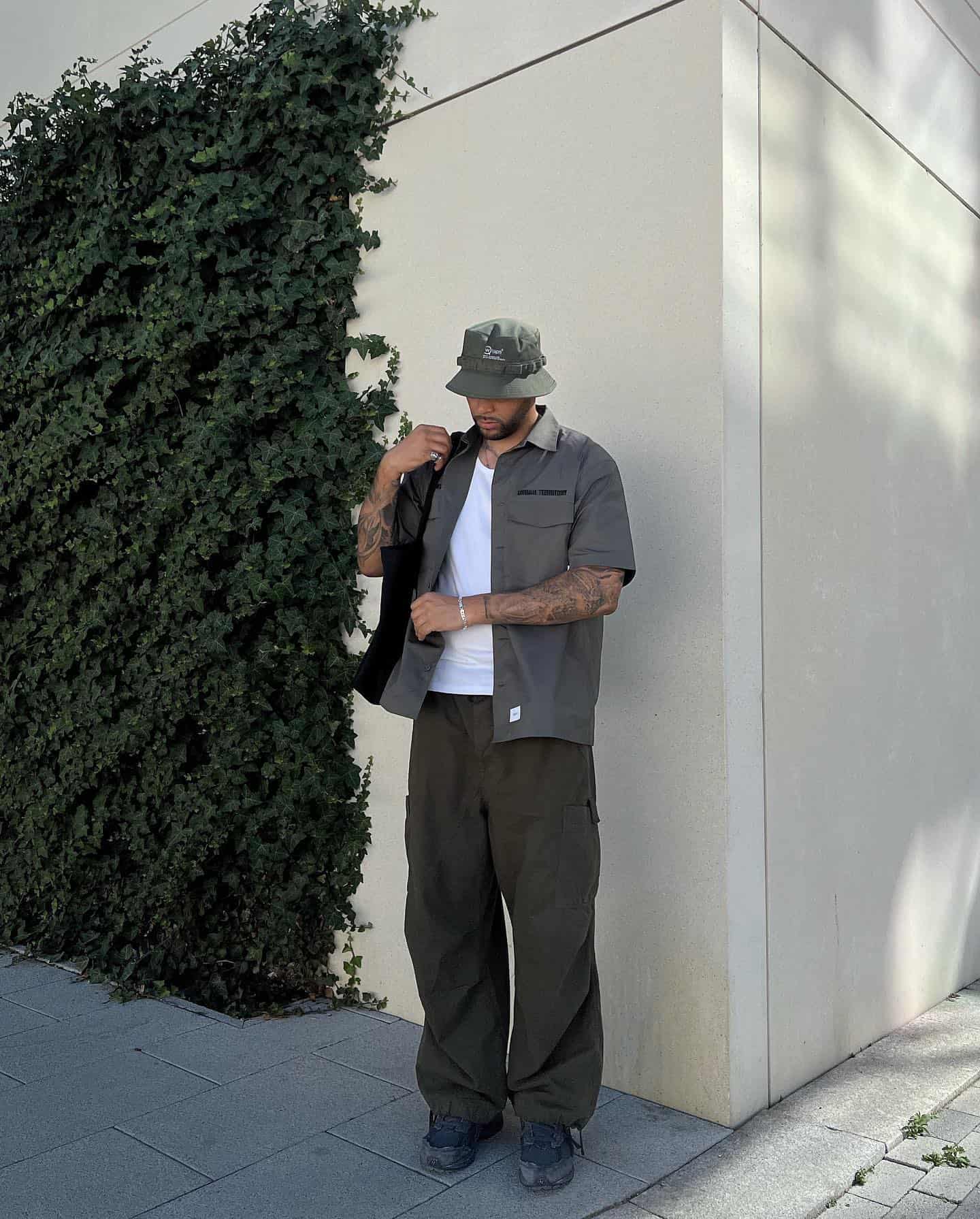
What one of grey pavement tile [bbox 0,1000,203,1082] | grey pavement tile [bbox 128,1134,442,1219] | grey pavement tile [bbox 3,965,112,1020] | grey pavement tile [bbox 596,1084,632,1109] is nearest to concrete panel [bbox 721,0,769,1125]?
grey pavement tile [bbox 596,1084,632,1109]

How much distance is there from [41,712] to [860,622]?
3123 millimetres

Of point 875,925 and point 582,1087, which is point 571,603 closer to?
point 582,1087

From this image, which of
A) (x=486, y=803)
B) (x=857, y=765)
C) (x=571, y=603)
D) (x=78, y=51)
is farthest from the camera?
(x=78, y=51)

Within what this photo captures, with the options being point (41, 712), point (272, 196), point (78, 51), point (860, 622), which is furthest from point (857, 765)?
point (78, 51)

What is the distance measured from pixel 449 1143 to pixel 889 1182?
3.58 ft

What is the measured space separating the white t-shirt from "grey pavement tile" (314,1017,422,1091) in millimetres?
1278

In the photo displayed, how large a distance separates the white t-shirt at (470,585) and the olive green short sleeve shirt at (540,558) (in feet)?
0.08

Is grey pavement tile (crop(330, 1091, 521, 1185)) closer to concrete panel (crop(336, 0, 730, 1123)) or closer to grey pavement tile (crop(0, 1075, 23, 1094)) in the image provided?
concrete panel (crop(336, 0, 730, 1123))

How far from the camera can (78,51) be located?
5684 mm

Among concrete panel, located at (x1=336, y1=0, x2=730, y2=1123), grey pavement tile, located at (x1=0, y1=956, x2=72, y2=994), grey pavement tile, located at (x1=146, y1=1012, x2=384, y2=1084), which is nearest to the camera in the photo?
concrete panel, located at (x1=336, y1=0, x2=730, y2=1123)

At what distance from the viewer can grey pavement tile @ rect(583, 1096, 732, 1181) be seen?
3.06 meters

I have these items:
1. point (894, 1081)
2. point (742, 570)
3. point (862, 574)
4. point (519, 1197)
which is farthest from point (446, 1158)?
point (862, 574)

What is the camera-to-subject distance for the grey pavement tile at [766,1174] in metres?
2.85

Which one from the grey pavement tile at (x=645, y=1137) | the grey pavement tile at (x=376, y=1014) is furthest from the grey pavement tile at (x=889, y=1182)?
the grey pavement tile at (x=376, y=1014)
